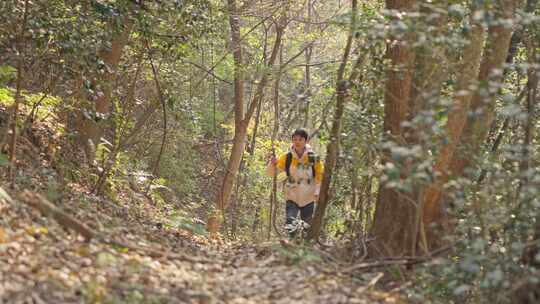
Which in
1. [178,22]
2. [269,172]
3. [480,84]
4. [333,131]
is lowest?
[269,172]

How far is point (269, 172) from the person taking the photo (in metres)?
10.6

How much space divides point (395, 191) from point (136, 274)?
3380mm

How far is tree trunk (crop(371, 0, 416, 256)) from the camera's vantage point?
8125 mm

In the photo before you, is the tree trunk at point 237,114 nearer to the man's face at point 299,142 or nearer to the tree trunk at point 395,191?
the man's face at point 299,142

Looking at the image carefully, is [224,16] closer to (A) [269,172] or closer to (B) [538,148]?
(A) [269,172]

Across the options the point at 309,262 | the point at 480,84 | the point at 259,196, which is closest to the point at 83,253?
the point at 309,262

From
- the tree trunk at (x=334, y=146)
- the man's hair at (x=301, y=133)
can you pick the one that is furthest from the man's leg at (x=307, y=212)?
the tree trunk at (x=334, y=146)

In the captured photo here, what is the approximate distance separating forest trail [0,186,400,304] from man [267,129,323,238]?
106 inches

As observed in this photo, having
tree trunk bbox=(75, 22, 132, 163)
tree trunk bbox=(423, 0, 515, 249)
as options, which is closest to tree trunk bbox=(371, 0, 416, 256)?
tree trunk bbox=(423, 0, 515, 249)

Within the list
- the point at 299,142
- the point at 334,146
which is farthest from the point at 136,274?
the point at 299,142

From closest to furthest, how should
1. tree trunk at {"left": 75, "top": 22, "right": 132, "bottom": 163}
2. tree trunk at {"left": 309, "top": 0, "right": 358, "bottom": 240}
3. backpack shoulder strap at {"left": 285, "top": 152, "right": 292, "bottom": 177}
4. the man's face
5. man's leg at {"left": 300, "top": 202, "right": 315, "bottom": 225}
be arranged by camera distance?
tree trunk at {"left": 309, "top": 0, "right": 358, "bottom": 240}, the man's face, backpack shoulder strap at {"left": 285, "top": 152, "right": 292, "bottom": 177}, man's leg at {"left": 300, "top": 202, "right": 315, "bottom": 225}, tree trunk at {"left": 75, "top": 22, "right": 132, "bottom": 163}

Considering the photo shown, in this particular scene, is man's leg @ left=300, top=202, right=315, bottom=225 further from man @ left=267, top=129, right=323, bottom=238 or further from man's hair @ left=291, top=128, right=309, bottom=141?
man's hair @ left=291, top=128, right=309, bottom=141

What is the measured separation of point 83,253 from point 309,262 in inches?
81.5

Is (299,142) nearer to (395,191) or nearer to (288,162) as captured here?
(288,162)
